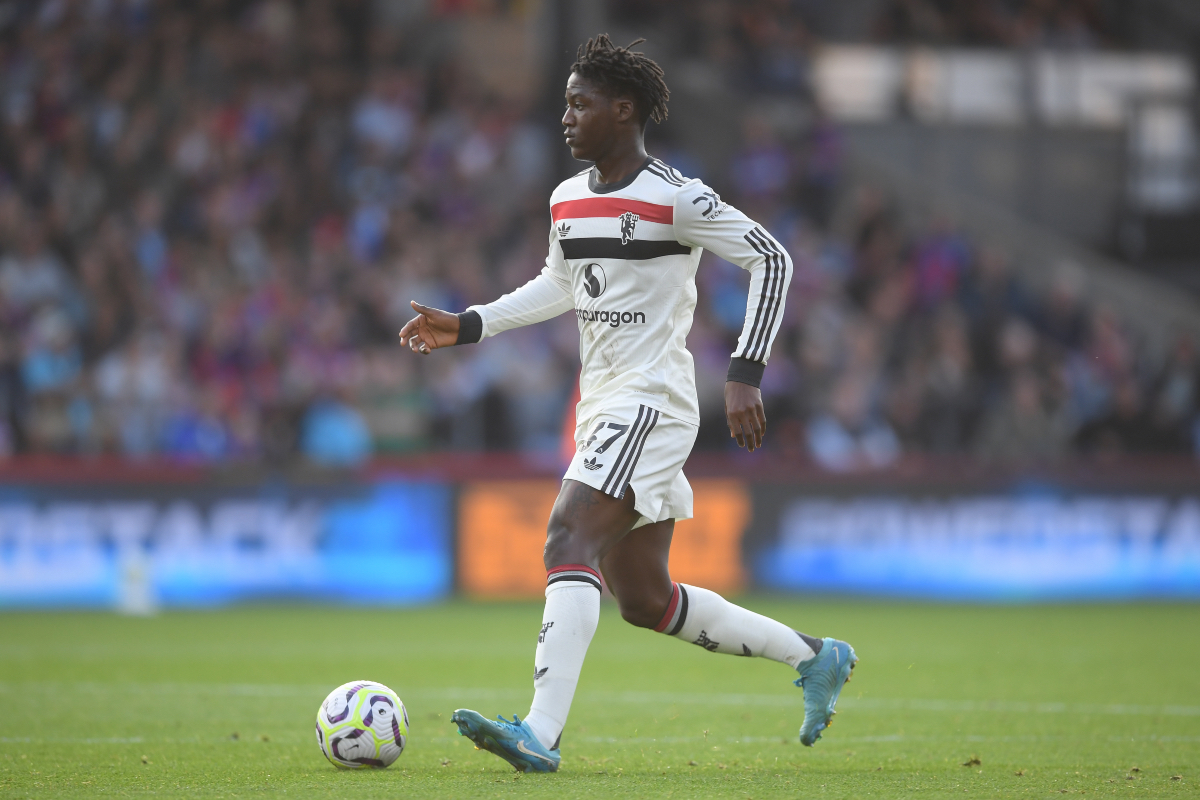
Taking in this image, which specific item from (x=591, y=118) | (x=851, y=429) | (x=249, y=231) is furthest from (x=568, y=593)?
(x=249, y=231)

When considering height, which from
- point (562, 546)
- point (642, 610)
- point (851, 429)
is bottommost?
point (642, 610)

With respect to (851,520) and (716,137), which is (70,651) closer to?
(851,520)

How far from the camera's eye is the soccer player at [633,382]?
17.0 ft

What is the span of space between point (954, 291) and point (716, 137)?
440 centimetres

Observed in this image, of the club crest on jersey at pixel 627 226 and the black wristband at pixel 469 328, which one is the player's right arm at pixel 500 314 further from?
the club crest on jersey at pixel 627 226

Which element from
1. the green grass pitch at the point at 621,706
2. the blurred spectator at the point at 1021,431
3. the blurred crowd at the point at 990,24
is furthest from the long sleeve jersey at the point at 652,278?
the blurred crowd at the point at 990,24

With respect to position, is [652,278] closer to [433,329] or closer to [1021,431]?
[433,329]

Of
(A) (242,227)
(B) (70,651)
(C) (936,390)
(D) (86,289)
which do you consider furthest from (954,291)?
(B) (70,651)

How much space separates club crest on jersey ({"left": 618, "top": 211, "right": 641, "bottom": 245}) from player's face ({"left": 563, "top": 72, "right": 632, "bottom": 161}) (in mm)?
263

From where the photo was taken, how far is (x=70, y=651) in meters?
10.4

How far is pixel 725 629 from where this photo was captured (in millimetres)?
5668

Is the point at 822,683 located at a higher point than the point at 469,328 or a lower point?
lower

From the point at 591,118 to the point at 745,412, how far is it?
118cm

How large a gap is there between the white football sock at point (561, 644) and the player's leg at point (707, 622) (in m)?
0.36
